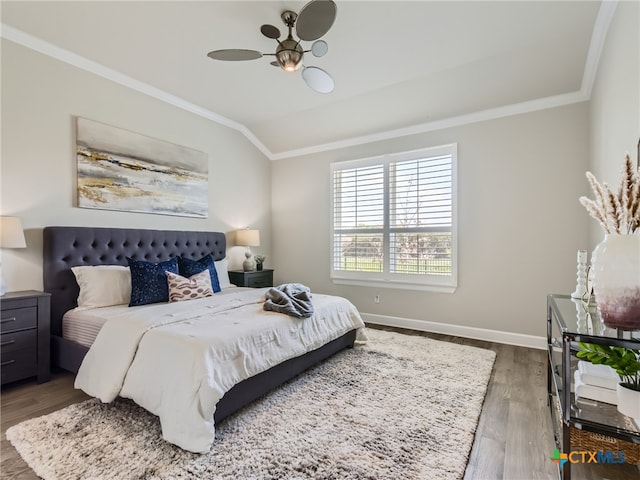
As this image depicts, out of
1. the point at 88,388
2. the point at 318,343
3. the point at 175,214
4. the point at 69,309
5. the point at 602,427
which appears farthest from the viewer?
the point at 175,214

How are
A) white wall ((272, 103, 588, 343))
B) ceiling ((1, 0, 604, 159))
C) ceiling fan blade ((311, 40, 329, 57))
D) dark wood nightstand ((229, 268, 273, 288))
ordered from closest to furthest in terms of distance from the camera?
ceiling fan blade ((311, 40, 329, 57))
ceiling ((1, 0, 604, 159))
white wall ((272, 103, 588, 343))
dark wood nightstand ((229, 268, 273, 288))

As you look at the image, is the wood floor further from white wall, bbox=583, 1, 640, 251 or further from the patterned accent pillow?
white wall, bbox=583, 1, 640, 251

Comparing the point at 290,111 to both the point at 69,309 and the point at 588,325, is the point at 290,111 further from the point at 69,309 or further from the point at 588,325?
the point at 588,325

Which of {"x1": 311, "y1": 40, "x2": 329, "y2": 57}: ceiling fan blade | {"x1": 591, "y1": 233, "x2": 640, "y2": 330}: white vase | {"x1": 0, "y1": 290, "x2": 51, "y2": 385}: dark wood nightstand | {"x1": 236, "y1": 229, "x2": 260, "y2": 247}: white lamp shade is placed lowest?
{"x1": 0, "y1": 290, "x2": 51, "y2": 385}: dark wood nightstand

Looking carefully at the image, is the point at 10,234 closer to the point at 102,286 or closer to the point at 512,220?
the point at 102,286

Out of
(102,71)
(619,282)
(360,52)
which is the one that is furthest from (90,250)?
(619,282)

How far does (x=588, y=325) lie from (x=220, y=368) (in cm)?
197

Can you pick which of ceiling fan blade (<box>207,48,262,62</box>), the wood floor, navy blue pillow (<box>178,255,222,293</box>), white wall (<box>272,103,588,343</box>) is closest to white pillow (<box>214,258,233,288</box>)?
navy blue pillow (<box>178,255,222,293</box>)

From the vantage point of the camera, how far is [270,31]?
2.55 meters

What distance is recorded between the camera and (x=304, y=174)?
5125mm

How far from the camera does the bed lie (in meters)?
2.12

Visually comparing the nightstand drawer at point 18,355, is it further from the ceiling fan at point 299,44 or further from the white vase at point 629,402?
the white vase at point 629,402

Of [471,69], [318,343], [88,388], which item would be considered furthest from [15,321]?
[471,69]

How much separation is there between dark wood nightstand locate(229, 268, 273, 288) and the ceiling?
2282 mm
